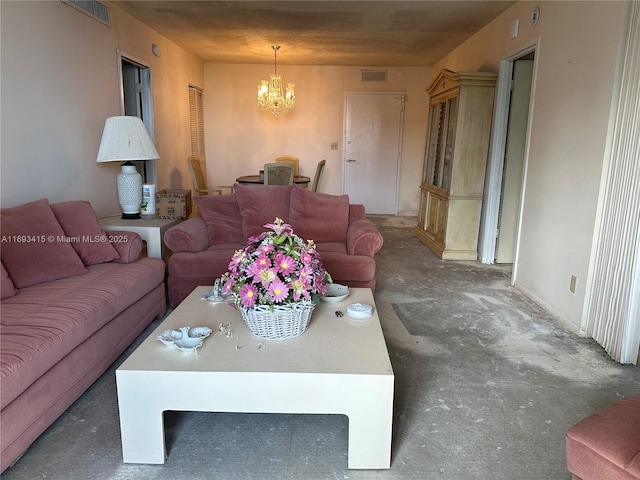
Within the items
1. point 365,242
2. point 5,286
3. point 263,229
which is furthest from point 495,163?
point 5,286

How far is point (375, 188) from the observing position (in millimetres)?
7465

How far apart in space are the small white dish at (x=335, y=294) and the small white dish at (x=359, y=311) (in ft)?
0.48

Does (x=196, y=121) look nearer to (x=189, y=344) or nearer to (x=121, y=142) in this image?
(x=121, y=142)

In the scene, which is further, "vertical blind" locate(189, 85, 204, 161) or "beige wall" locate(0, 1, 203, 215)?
"vertical blind" locate(189, 85, 204, 161)

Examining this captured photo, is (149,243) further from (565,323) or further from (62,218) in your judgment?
(565,323)

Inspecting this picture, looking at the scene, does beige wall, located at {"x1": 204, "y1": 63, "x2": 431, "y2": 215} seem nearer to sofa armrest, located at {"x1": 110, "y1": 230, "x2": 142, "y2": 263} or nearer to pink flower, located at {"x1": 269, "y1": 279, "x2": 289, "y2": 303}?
sofa armrest, located at {"x1": 110, "y1": 230, "x2": 142, "y2": 263}

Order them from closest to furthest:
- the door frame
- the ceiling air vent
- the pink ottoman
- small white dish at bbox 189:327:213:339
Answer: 1. the pink ottoman
2. small white dish at bbox 189:327:213:339
3. the door frame
4. the ceiling air vent

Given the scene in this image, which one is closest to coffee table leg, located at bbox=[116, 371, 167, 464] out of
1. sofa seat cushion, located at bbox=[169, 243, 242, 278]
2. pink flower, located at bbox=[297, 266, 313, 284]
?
pink flower, located at bbox=[297, 266, 313, 284]

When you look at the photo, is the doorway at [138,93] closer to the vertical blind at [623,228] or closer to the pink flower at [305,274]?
the pink flower at [305,274]

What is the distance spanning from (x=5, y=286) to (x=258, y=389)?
140 centimetres

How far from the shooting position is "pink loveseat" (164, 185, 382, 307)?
3.02 metres

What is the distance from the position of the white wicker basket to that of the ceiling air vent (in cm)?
615

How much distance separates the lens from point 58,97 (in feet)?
10.5

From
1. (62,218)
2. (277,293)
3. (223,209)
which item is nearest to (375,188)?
(223,209)
